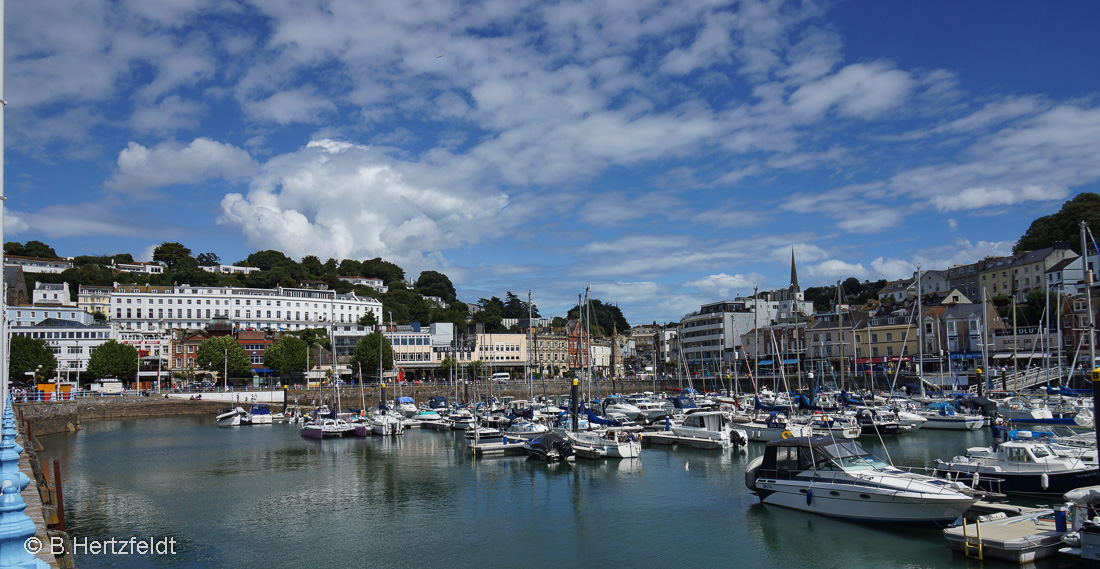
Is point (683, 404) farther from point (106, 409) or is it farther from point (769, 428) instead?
point (106, 409)

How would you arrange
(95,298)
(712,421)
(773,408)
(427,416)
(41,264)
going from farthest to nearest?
1. (41,264)
2. (95,298)
3. (427,416)
4. (773,408)
5. (712,421)

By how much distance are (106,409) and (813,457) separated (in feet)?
279

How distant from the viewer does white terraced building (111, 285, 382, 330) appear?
443 feet

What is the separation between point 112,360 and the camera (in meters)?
96.2

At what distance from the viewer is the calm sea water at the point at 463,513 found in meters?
21.5

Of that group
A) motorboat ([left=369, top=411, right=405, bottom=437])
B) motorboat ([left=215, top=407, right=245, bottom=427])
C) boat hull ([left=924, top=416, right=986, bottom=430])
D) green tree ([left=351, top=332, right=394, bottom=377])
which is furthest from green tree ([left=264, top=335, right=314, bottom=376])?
boat hull ([left=924, top=416, right=986, bottom=430])

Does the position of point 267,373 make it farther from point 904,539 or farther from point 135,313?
point 904,539

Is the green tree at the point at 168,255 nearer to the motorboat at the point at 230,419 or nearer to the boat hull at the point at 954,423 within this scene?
the motorboat at the point at 230,419

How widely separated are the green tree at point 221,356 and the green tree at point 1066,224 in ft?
402

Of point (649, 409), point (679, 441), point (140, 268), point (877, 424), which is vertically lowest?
point (649, 409)

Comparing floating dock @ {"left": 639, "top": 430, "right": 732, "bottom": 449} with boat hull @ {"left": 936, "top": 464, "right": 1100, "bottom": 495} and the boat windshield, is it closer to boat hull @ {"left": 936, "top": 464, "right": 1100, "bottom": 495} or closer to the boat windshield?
boat hull @ {"left": 936, "top": 464, "right": 1100, "bottom": 495}

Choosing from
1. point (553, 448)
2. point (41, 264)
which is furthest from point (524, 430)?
point (41, 264)

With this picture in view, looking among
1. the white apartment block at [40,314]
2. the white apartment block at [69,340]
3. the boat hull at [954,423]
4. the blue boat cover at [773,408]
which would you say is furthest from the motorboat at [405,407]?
the white apartment block at [40,314]

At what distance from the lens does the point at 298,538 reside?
24.3 m
